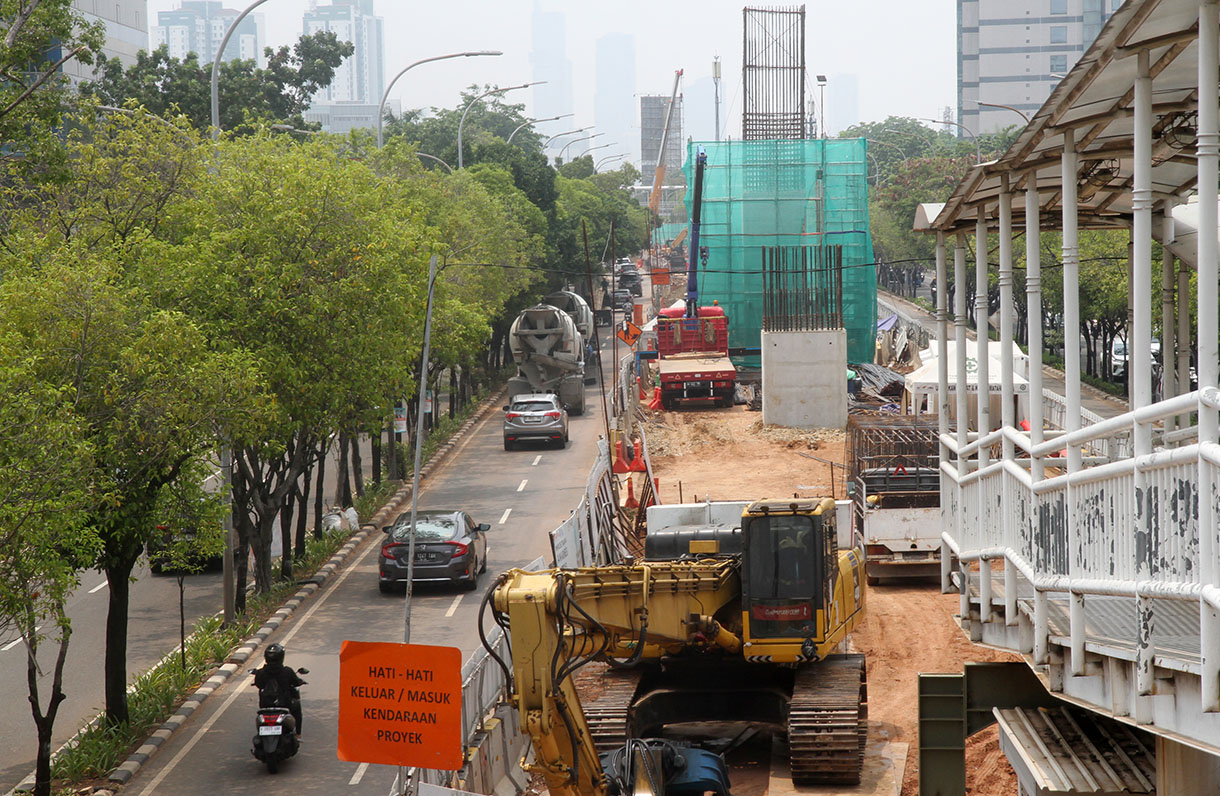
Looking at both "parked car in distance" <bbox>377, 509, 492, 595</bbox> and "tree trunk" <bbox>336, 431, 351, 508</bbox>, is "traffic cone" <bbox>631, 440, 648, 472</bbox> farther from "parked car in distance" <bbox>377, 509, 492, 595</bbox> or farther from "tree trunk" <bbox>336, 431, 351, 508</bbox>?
"parked car in distance" <bbox>377, 509, 492, 595</bbox>

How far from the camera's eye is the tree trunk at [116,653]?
647 inches

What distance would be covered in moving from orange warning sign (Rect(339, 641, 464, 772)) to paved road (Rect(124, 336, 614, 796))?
498 cm

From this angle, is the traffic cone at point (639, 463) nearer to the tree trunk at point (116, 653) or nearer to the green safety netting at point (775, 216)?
the tree trunk at point (116, 653)

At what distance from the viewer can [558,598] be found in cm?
1141

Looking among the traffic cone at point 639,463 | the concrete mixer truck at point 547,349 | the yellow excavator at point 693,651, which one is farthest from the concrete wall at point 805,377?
the yellow excavator at point 693,651

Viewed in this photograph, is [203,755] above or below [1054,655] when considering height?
below

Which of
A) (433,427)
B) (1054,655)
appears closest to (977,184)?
(1054,655)

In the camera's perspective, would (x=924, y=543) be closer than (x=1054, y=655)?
No

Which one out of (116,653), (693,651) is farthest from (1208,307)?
(116,653)

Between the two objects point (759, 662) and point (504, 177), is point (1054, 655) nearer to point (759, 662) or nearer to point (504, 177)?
point (759, 662)

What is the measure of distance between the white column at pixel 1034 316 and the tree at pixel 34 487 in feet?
26.5

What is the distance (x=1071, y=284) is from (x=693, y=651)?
7911 mm

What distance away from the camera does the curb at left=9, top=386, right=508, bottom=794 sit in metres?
15.5

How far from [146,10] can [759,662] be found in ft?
289
